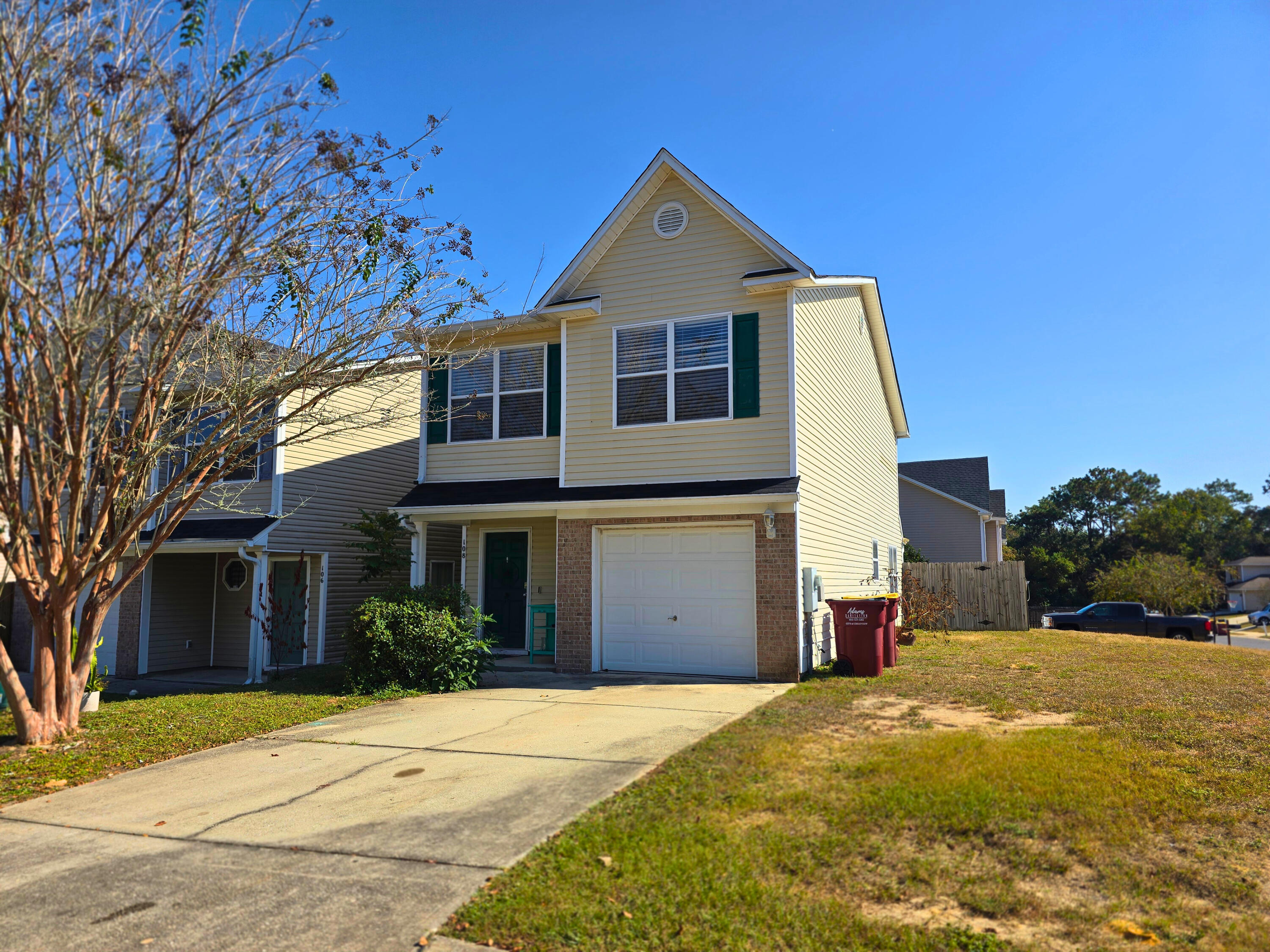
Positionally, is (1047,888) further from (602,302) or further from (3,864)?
(602,302)

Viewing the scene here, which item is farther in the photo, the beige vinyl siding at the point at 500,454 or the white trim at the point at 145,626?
the white trim at the point at 145,626

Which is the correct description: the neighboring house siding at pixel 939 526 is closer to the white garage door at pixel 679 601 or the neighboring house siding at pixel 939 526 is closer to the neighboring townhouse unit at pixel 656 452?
the neighboring townhouse unit at pixel 656 452

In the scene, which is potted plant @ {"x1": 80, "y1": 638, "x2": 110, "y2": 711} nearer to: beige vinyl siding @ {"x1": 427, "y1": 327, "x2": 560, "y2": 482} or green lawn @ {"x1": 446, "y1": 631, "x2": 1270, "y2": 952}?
beige vinyl siding @ {"x1": 427, "y1": 327, "x2": 560, "y2": 482}

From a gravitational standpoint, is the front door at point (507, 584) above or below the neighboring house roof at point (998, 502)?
below

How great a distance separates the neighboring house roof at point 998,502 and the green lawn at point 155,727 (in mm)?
29235

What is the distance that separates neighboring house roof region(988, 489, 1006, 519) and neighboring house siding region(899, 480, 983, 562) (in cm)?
166

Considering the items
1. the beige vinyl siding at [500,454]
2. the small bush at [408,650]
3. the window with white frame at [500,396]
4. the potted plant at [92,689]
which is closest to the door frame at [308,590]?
the beige vinyl siding at [500,454]

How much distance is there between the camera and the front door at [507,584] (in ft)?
51.4

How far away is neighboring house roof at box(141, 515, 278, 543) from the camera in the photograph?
15.1 meters

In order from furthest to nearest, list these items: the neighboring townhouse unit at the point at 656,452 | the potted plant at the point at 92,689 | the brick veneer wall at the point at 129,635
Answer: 1. the brick veneer wall at the point at 129,635
2. the neighboring townhouse unit at the point at 656,452
3. the potted plant at the point at 92,689

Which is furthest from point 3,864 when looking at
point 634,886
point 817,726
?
point 817,726

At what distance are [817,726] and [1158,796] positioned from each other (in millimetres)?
3191

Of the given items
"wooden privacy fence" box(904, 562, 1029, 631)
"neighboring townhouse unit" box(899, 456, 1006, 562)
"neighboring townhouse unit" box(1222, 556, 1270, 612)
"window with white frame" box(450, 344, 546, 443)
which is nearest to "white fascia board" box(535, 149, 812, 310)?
"window with white frame" box(450, 344, 546, 443)

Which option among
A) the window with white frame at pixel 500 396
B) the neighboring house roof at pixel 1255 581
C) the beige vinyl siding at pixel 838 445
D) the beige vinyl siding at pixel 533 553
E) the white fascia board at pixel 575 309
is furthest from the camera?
the neighboring house roof at pixel 1255 581
